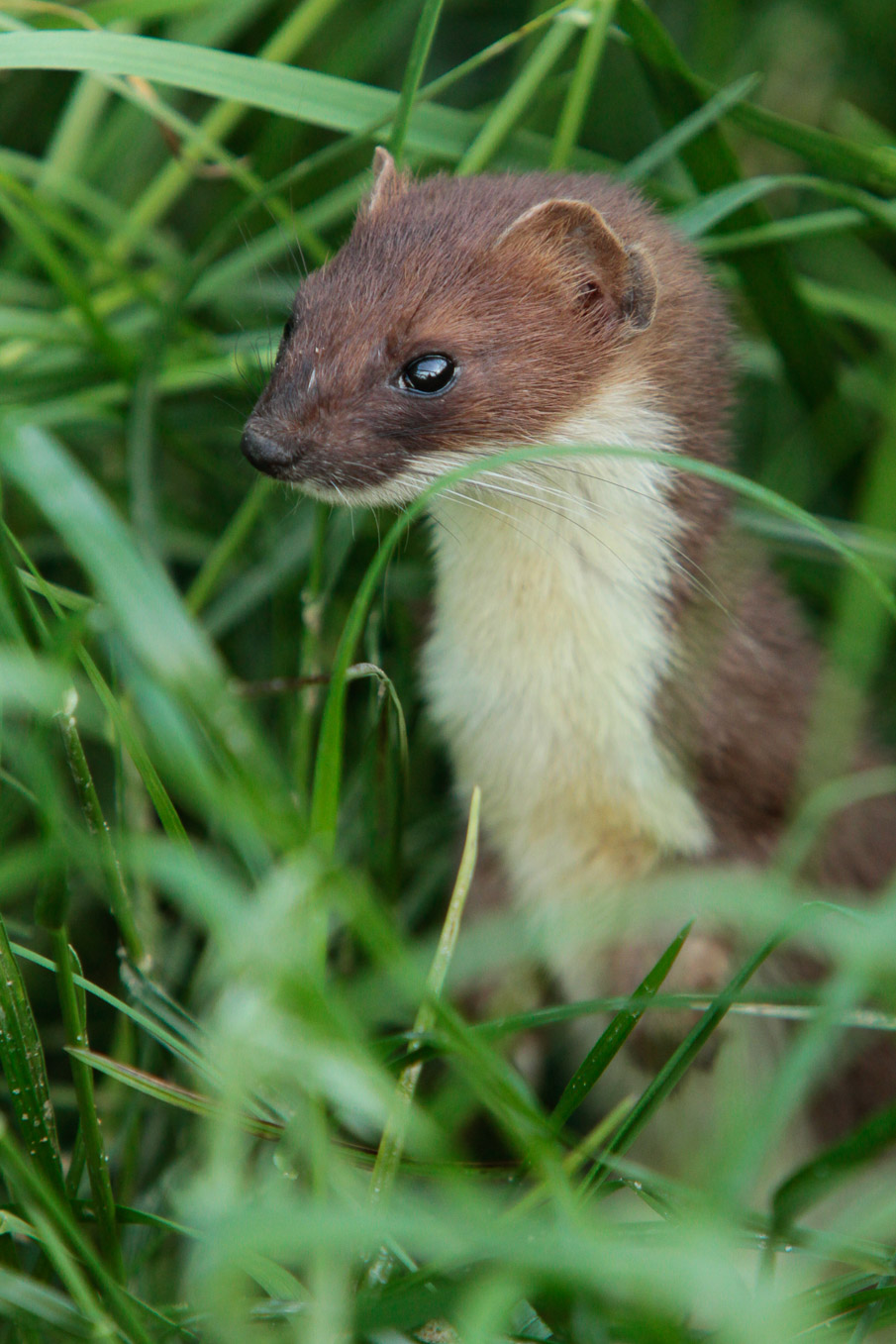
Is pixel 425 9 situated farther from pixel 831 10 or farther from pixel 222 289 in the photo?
pixel 831 10

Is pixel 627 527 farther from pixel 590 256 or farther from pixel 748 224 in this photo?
pixel 748 224

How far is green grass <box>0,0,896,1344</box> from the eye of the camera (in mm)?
1484

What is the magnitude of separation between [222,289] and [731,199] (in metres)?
1.27

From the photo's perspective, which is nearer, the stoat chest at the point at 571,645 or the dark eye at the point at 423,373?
the dark eye at the point at 423,373

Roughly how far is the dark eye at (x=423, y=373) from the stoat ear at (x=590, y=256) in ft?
0.78

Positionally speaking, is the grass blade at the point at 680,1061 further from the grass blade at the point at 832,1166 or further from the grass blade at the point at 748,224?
the grass blade at the point at 748,224

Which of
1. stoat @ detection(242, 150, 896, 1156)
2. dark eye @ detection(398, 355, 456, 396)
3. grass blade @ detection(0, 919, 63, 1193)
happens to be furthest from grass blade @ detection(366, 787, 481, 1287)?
dark eye @ detection(398, 355, 456, 396)

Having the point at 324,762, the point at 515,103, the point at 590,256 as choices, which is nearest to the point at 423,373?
the point at 590,256

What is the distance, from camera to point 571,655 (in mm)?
2334

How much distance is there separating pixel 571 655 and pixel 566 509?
0.88ft

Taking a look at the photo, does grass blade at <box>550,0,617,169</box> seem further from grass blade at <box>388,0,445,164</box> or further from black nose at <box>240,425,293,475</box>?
black nose at <box>240,425,293,475</box>

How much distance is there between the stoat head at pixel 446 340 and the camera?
2.13 metres

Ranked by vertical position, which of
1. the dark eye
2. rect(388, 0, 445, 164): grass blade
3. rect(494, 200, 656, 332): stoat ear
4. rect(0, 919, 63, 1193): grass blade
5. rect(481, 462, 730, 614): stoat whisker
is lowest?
rect(0, 919, 63, 1193): grass blade

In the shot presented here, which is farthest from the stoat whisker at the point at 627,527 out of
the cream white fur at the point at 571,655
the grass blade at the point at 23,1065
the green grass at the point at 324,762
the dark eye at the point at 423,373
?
the grass blade at the point at 23,1065
